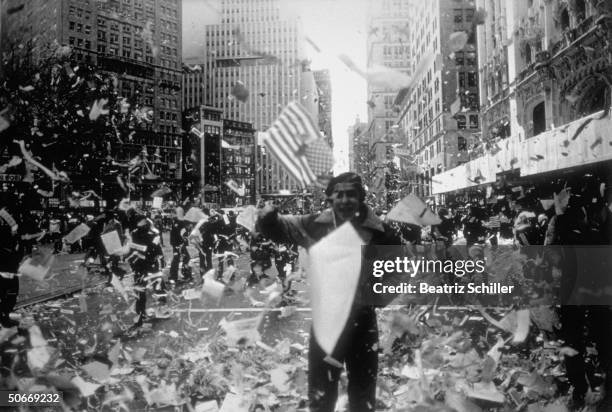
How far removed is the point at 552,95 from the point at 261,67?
1719 cm

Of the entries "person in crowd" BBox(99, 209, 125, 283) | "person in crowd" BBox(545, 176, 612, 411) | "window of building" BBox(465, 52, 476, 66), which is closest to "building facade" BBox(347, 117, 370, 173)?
"person in crowd" BBox(545, 176, 612, 411)

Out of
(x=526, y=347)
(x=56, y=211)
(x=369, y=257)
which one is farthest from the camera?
(x=56, y=211)

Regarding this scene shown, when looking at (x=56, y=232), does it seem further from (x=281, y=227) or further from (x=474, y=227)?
(x=281, y=227)

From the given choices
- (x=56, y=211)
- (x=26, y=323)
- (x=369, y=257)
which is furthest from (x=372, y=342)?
(x=56, y=211)

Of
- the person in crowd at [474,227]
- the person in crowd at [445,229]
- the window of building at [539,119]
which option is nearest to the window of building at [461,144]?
the window of building at [539,119]

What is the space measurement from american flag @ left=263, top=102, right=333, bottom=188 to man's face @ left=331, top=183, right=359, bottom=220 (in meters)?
1.44

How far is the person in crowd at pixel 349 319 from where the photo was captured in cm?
266

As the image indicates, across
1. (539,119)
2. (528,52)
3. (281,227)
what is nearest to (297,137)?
(281,227)

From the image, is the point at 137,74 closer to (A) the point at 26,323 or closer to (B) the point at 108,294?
(B) the point at 108,294

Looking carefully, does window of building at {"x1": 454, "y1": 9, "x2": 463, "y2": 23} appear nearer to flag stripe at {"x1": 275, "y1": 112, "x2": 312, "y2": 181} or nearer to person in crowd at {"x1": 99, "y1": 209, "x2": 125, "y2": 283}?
person in crowd at {"x1": 99, "y1": 209, "x2": 125, "y2": 283}

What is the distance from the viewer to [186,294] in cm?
849

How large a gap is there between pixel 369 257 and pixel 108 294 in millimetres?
7488

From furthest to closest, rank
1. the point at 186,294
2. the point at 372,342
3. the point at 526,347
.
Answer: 1. the point at 186,294
2. the point at 526,347
3. the point at 372,342

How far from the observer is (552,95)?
17.7 m
